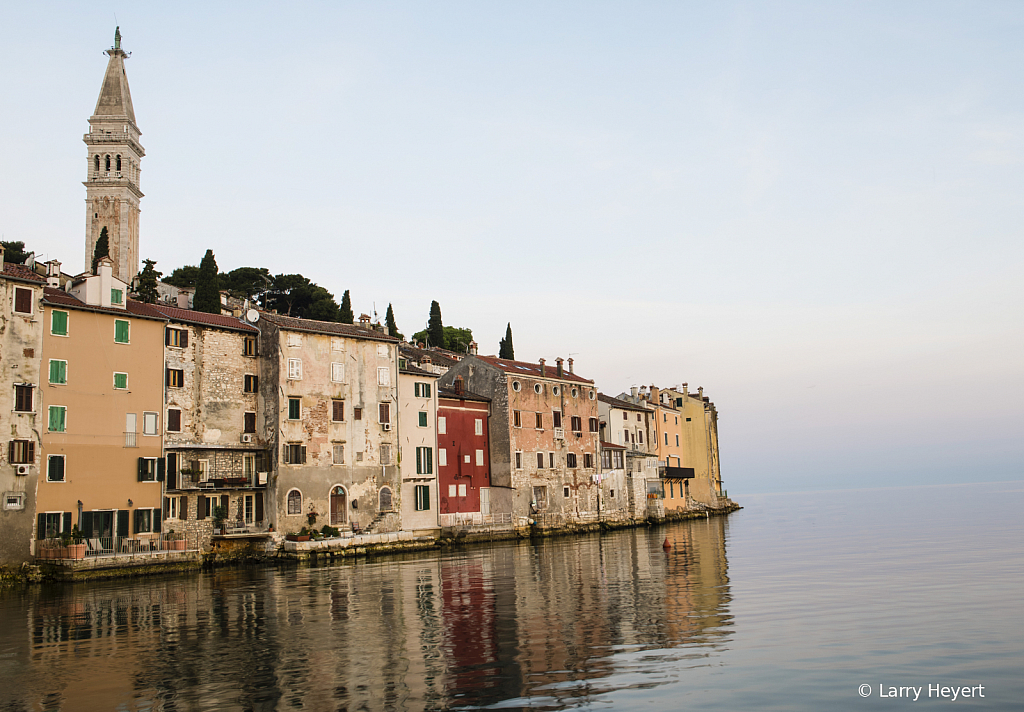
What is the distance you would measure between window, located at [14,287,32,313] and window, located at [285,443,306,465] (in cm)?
1644

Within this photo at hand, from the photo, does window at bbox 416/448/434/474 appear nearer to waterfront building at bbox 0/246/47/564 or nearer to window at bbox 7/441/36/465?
waterfront building at bbox 0/246/47/564

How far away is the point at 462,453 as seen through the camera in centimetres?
6369

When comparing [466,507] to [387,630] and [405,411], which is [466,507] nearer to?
[405,411]

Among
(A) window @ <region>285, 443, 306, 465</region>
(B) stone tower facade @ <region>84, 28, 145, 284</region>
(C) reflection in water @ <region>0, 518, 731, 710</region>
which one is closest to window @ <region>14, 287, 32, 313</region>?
(C) reflection in water @ <region>0, 518, 731, 710</region>

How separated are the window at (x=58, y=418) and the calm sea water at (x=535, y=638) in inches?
344

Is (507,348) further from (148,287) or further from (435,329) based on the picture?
(148,287)

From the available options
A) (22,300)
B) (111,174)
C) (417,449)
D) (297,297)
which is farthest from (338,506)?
(111,174)

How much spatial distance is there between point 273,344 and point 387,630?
33.3 metres

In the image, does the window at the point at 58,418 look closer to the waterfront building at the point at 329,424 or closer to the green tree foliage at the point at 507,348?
the waterfront building at the point at 329,424

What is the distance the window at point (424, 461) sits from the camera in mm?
58844

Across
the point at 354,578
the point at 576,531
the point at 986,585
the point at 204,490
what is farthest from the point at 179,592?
the point at 576,531

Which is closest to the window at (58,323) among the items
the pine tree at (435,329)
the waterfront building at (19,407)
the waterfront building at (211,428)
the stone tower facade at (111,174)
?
the waterfront building at (19,407)

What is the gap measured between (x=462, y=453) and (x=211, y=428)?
20.9 m

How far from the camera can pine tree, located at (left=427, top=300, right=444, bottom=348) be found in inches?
3903
